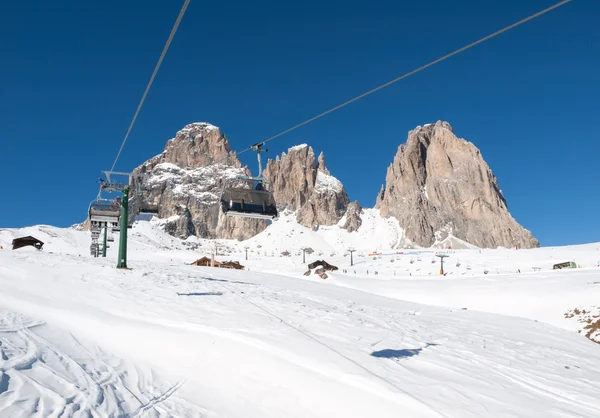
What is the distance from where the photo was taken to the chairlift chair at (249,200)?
53.7 ft

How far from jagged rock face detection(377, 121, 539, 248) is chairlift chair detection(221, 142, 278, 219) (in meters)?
160

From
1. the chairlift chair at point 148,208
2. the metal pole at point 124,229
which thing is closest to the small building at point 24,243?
the chairlift chair at point 148,208

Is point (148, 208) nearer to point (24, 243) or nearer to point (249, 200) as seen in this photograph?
point (249, 200)

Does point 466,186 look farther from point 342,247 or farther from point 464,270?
point 464,270

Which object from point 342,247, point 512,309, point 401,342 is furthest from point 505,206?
point 401,342

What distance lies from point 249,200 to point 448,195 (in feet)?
576

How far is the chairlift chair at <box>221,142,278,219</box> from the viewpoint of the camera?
16.4m

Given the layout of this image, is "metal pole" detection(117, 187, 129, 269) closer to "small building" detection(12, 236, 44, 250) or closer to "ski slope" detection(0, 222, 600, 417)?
"ski slope" detection(0, 222, 600, 417)

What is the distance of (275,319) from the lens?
43.1 ft

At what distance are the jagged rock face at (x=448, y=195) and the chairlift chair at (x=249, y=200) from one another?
160451 mm

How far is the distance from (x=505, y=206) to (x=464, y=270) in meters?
141

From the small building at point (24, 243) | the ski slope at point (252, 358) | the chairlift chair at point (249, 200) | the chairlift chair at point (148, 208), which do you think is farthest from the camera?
the small building at point (24, 243)

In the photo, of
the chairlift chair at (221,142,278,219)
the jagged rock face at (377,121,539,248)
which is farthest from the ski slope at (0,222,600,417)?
the jagged rock face at (377,121,539,248)

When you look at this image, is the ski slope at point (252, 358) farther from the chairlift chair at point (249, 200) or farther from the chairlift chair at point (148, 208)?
the chairlift chair at point (148, 208)
